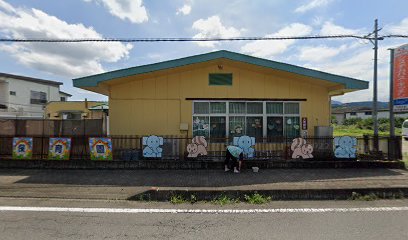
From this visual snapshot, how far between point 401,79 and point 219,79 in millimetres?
7194

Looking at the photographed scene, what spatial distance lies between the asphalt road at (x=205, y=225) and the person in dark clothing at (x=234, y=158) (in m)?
3.36

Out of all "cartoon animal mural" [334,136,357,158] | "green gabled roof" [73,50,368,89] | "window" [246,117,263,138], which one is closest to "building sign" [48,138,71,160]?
"green gabled roof" [73,50,368,89]

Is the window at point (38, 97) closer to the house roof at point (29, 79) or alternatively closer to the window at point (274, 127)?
the house roof at point (29, 79)

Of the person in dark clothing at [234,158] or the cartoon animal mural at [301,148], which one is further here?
the cartoon animal mural at [301,148]

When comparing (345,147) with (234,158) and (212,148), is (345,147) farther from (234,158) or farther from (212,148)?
(212,148)

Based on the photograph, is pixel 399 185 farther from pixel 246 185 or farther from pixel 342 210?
pixel 246 185

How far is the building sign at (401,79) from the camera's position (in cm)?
1011

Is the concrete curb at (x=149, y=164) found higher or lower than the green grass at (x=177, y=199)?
higher

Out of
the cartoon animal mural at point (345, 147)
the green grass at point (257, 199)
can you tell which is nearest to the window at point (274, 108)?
the cartoon animal mural at point (345, 147)

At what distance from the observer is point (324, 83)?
10852mm

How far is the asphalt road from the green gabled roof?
5.94 m

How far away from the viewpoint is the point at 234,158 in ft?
27.6

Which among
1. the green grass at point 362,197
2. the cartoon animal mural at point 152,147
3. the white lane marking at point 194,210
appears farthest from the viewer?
the cartoon animal mural at point 152,147

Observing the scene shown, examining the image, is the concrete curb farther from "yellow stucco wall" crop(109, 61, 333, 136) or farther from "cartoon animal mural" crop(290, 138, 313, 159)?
"yellow stucco wall" crop(109, 61, 333, 136)
